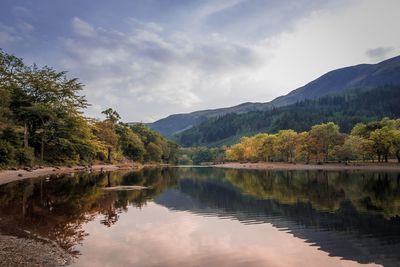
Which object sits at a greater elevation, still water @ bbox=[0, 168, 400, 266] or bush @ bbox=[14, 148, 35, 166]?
bush @ bbox=[14, 148, 35, 166]

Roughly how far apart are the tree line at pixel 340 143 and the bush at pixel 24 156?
95818 millimetres

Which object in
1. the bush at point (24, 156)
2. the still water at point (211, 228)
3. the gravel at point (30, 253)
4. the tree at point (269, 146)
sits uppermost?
the tree at point (269, 146)

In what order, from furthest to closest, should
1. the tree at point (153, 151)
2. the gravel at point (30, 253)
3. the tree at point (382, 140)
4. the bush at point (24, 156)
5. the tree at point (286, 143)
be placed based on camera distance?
the tree at point (153, 151) < the tree at point (286, 143) < the tree at point (382, 140) < the bush at point (24, 156) < the gravel at point (30, 253)

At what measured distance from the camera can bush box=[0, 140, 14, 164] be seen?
61.6 metres

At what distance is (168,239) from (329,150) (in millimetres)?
119302

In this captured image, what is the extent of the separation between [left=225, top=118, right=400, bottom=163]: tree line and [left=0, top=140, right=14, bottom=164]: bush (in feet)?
326

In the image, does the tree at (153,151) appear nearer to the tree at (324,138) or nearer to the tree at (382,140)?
the tree at (324,138)

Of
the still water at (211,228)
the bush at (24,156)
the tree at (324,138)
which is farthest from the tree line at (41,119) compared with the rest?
the tree at (324,138)

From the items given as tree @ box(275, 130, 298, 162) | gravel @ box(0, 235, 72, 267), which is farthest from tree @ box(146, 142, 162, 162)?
gravel @ box(0, 235, 72, 267)

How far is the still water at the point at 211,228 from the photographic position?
1745cm

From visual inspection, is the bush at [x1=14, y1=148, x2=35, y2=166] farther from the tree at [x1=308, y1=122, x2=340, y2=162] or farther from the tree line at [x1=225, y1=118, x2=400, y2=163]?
the tree at [x1=308, y1=122, x2=340, y2=162]

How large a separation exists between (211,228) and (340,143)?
4522 inches

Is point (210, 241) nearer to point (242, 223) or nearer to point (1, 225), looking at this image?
point (242, 223)

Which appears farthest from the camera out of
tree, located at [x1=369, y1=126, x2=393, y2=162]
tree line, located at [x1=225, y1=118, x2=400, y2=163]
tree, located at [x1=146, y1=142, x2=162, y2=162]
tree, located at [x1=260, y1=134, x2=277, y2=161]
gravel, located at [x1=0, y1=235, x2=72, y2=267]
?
tree, located at [x1=146, y1=142, x2=162, y2=162]
